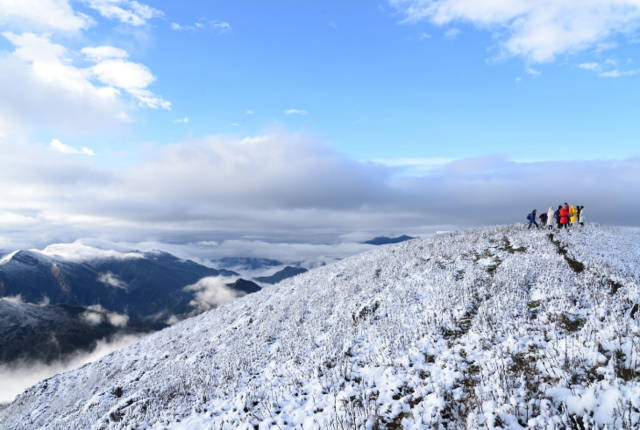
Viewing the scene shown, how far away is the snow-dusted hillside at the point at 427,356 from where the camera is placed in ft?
23.7

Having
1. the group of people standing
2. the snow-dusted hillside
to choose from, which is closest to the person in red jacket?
the group of people standing

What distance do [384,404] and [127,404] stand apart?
12.3m

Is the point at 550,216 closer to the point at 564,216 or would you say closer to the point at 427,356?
the point at 564,216

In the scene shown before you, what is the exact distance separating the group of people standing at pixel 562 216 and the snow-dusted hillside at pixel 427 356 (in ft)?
13.9

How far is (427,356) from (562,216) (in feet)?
84.3

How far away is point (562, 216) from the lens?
91.4 feet

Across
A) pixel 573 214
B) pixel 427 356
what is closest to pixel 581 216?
pixel 573 214

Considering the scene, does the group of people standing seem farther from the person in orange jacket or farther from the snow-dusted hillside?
the snow-dusted hillside

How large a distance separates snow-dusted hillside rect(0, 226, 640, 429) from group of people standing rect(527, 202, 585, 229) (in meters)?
4.22

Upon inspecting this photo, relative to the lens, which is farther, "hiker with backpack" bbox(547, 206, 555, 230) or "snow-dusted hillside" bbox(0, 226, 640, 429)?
"hiker with backpack" bbox(547, 206, 555, 230)

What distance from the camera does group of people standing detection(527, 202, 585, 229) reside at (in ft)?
91.2

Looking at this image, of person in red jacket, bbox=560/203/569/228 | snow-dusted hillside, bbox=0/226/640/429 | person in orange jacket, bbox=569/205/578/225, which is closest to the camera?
snow-dusted hillside, bbox=0/226/640/429

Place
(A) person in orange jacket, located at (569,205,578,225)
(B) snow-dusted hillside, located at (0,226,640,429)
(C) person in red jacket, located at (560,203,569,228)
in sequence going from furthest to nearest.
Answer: (A) person in orange jacket, located at (569,205,578,225)
(C) person in red jacket, located at (560,203,569,228)
(B) snow-dusted hillside, located at (0,226,640,429)

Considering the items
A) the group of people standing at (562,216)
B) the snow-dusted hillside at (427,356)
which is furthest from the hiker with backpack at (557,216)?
the snow-dusted hillside at (427,356)
